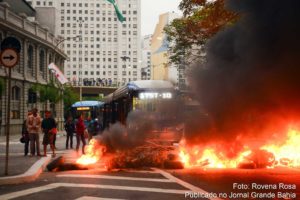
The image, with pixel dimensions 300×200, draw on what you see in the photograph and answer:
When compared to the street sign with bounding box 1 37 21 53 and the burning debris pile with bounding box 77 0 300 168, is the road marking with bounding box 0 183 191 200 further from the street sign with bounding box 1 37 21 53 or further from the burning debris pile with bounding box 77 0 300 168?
the street sign with bounding box 1 37 21 53

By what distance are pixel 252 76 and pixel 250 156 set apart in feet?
9.79

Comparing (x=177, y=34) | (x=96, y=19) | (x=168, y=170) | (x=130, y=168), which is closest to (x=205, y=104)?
(x=168, y=170)

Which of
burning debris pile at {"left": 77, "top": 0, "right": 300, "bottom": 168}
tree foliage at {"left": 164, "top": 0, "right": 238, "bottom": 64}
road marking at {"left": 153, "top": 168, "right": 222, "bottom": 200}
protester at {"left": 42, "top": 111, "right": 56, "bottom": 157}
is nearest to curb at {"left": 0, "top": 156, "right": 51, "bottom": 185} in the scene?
burning debris pile at {"left": 77, "top": 0, "right": 300, "bottom": 168}

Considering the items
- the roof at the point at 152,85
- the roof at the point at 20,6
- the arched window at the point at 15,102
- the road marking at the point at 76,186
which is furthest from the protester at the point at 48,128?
the roof at the point at 20,6

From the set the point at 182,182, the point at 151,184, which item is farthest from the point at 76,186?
the point at 182,182

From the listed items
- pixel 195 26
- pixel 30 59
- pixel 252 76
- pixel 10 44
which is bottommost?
pixel 252 76

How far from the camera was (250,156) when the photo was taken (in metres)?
12.8

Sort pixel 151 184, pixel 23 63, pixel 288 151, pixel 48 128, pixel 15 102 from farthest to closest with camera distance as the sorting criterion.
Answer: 1. pixel 23 63
2. pixel 15 102
3. pixel 48 128
4. pixel 288 151
5. pixel 151 184

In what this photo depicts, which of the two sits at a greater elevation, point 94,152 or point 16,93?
point 16,93

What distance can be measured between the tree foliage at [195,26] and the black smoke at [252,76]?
550 cm

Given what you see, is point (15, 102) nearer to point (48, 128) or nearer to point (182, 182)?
point (48, 128)

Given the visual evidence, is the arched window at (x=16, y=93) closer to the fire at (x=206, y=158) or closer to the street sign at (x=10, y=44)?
the street sign at (x=10, y=44)

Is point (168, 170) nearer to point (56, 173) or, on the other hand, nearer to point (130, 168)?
point (130, 168)

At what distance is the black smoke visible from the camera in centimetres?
1023
